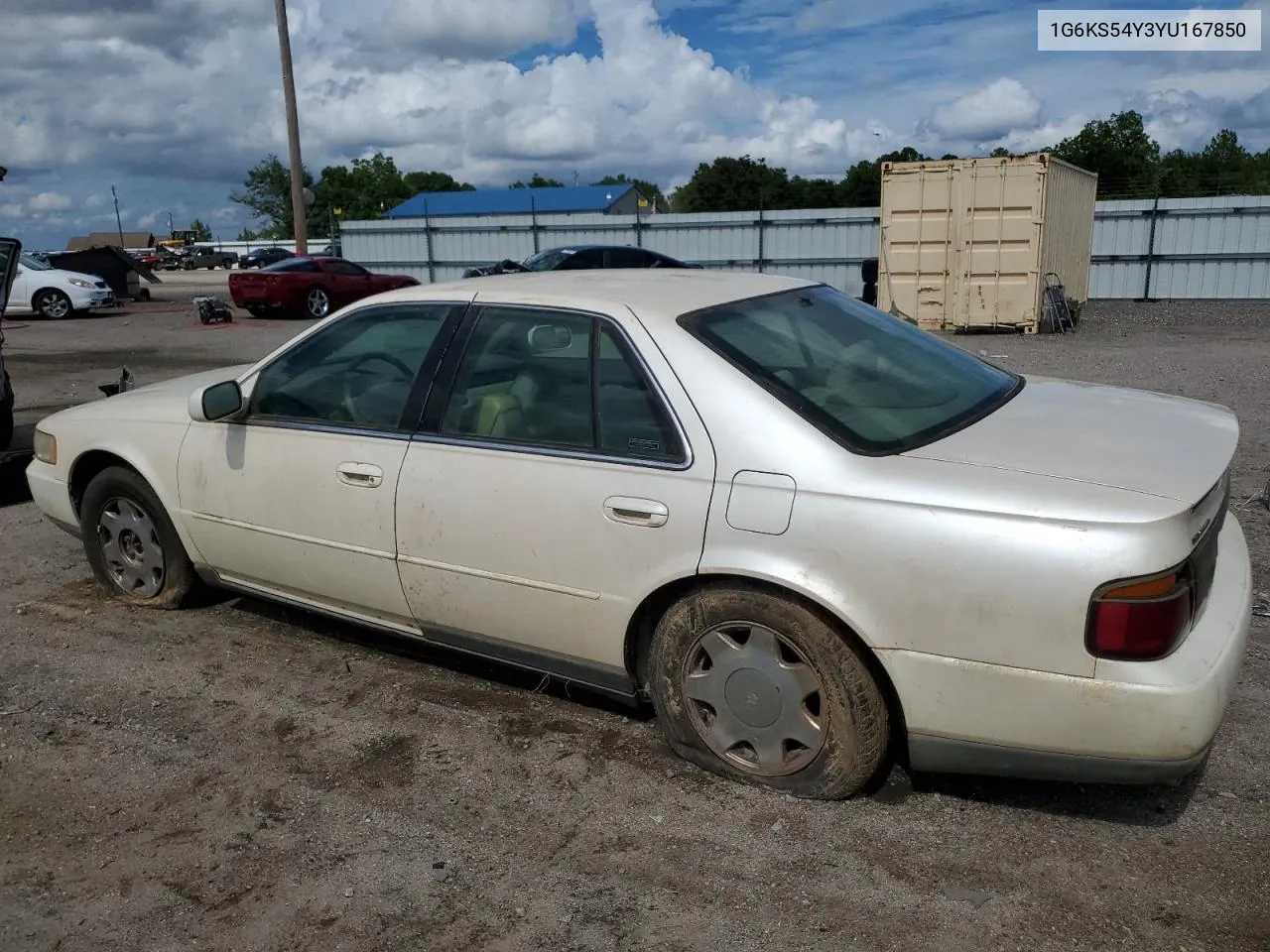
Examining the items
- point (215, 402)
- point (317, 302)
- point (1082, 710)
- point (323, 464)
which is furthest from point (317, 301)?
point (1082, 710)

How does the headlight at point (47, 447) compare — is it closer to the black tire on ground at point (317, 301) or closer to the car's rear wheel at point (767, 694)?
the car's rear wheel at point (767, 694)

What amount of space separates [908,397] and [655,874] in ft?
5.48

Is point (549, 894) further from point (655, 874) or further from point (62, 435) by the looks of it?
point (62, 435)

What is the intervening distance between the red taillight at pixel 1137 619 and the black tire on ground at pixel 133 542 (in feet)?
12.2

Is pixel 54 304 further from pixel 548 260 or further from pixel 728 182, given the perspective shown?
pixel 728 182

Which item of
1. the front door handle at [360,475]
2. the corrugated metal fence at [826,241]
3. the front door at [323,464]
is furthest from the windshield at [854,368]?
the corrugated metal fence at [826,241]

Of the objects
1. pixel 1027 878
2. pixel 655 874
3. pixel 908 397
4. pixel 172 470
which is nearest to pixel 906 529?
pixel 908 397

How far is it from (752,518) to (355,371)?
1.89 metres

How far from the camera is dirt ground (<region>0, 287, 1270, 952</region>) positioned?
2607mm

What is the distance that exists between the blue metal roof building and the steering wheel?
51005 mm

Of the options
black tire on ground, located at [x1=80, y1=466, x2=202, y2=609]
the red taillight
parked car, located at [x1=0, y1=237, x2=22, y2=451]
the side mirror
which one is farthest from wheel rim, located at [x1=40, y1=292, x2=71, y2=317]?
the red taillight

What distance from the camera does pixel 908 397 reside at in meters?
3.37

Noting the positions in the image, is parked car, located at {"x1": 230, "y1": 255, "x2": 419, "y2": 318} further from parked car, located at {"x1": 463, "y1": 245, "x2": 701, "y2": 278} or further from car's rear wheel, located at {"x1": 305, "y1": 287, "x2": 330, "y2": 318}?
parked car, located at {"x1": 463, "y1": 245, "x2": 701, "y2": 278}

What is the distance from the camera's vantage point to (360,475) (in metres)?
3.73
